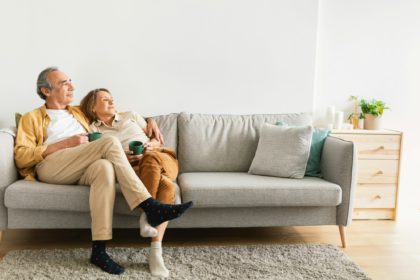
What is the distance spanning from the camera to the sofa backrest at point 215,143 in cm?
311

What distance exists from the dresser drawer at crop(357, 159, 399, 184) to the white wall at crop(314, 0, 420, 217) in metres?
0.59

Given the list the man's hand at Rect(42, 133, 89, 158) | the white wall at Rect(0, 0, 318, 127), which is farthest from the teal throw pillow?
the man's hand at Rect(42, 133, 89, 158)

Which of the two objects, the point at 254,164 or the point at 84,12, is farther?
the point at 84,12

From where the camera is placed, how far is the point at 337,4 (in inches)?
145

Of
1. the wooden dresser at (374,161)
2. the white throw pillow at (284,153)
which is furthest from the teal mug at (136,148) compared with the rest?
the wooden dresser at (374,161)

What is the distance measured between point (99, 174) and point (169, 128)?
0.88 meters

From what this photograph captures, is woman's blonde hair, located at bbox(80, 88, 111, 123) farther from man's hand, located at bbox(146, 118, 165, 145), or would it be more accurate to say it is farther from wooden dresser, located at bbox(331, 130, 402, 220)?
wooden dresser, located at bbox(331, 130, 402, 220)

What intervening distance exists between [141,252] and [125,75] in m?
1.49

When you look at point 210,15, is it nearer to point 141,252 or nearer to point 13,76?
point 13,76

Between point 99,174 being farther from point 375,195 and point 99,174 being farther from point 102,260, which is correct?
point 375,195

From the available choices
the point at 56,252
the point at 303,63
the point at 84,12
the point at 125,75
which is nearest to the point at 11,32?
the point at 84,12

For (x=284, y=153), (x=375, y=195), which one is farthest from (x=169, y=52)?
(x=375, y=195)

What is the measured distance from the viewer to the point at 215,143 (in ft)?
10.3

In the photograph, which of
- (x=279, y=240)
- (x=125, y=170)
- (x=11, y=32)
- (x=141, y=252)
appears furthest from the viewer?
(x=11, y=32)
